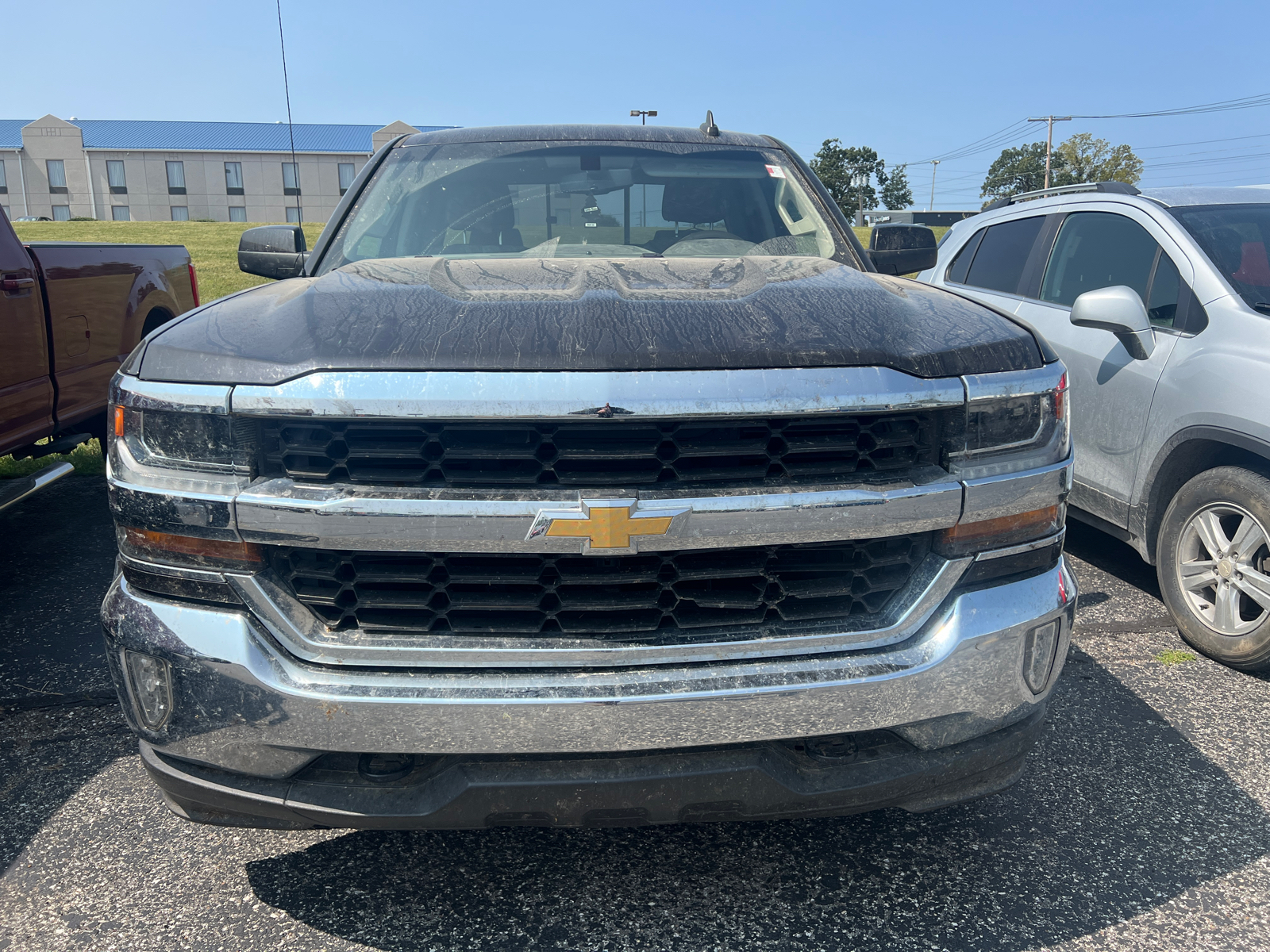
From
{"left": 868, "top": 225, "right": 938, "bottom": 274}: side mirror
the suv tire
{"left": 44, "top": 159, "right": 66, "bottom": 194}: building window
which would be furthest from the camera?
{"left": 44, "top": 159, "right": 66, "bottom": 194}: building window

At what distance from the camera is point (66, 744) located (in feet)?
10.00

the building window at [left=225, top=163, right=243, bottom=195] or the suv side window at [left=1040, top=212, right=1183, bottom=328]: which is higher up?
the building window at [left=225, top=163, right=243, bottom=195]

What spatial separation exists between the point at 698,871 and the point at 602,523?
1.16m

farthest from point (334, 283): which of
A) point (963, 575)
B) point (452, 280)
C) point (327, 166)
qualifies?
point (327, 166)

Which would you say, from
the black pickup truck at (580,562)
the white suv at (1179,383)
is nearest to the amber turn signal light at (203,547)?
the black pickup truck at (580,562)

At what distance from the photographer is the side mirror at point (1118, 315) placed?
387cm

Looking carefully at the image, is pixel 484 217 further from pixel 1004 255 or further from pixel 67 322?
pixel 1004 255

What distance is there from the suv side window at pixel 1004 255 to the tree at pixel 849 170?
8757cm

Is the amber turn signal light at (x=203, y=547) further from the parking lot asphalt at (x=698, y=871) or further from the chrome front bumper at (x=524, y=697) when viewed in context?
the parking lot asphalt at (x=698, y=871)

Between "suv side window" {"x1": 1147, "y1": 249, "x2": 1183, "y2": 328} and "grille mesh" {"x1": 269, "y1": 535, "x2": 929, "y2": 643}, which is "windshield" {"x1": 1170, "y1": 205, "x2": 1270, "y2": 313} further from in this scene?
"grille mesh" {"x1": 269, "y1": 535, "x2": 929, "y2": 643}

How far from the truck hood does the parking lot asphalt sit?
1302 mm

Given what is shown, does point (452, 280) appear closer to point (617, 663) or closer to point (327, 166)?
point (617, 663)

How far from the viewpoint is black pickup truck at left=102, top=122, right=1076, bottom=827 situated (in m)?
1.75

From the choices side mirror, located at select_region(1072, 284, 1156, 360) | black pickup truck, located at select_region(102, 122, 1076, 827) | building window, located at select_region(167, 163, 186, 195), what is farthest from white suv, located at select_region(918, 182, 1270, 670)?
building window, located at select_region(167, 163, 186, 195)
